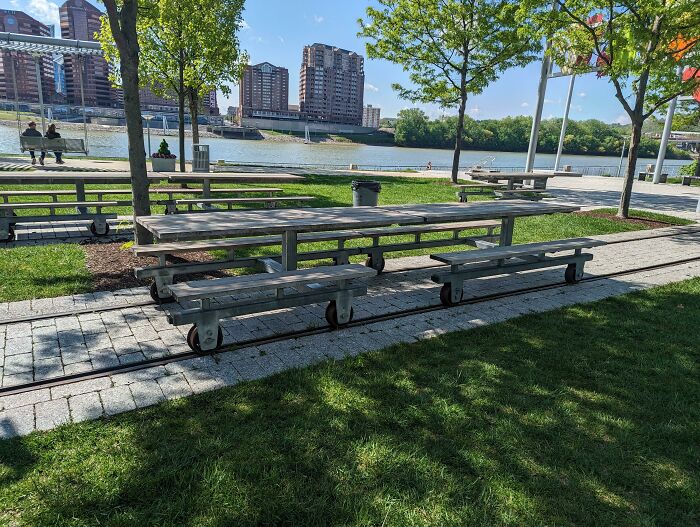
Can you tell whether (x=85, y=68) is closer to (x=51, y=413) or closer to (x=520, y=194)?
(x=520, y=194)

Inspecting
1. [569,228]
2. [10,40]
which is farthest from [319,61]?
[569,228]

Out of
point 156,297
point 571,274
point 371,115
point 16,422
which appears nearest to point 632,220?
point 571,274

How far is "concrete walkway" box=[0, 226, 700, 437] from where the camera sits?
3.34 meters

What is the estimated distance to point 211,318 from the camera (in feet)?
13.1

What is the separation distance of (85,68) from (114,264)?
97.2 meters

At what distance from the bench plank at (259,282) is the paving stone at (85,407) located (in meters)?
0.89

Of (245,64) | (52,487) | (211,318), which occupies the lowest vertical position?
(52,487)

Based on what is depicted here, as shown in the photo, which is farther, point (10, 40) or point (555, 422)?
point (10, 40)

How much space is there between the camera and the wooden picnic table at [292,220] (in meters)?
4.25

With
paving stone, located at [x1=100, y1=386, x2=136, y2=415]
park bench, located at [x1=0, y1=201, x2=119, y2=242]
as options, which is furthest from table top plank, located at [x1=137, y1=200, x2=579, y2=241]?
→ park bench, located at [x1=0, y1=201, x2=119, y2=242]

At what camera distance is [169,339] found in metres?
4.37

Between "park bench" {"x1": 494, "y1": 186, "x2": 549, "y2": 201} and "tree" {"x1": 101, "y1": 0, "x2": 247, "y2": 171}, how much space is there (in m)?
9.78

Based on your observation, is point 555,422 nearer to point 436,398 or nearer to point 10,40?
point 436,398

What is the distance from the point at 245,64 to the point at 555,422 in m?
16.9
